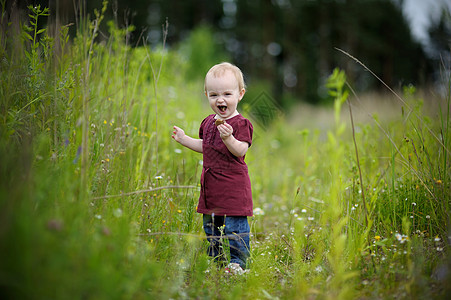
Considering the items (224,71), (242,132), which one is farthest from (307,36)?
(242,132)

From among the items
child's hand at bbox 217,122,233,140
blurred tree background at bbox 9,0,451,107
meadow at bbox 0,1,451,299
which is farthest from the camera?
blurred tree background at bbox 9,0,451,107

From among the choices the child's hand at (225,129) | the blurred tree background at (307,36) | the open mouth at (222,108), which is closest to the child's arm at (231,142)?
the child's hand at (225,129)

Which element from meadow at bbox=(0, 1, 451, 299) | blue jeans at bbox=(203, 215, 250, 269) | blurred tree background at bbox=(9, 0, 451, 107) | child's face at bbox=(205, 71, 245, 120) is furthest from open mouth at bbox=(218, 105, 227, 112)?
blurred tree background at bbox=(9, 0, 451, 107)

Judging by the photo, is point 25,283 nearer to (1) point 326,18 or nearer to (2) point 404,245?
(2) point 404,245

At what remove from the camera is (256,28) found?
22.9 meters

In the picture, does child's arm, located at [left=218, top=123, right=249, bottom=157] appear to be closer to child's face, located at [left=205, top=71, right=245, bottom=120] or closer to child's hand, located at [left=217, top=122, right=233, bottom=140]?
child's hand, located at [left=217, top=122, right=233, bottom=140]

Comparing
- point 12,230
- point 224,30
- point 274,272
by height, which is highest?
point 224,30

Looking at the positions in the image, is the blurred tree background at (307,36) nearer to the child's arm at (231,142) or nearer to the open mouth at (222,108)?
the open mouth at (222,108)

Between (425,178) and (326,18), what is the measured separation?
2380 cm

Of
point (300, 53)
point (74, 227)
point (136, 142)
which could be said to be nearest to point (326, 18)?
point (300, 53)

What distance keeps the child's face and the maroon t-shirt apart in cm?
8

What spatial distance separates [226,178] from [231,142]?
267 mm

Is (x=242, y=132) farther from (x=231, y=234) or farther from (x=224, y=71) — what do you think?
(x=231, y=234)

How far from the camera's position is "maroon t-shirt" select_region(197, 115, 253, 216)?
2.22 m
